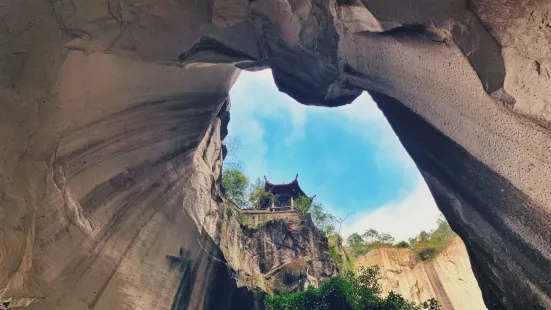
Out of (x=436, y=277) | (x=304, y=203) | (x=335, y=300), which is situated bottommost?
(x=335, y=300)

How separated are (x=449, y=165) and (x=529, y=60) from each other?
3592mm

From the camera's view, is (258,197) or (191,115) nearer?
(191,115)

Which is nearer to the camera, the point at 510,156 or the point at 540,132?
the point at 540,132

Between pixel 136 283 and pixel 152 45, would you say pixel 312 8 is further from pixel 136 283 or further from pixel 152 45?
pixel 136 283

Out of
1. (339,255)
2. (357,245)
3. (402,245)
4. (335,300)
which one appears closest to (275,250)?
(335,300)

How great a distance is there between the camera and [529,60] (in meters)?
4.10

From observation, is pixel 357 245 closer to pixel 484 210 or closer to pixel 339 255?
pixel 339 255

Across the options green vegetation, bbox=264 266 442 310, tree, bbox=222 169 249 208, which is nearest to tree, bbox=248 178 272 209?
tree, bbox=222 169 249 208

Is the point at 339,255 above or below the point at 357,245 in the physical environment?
below

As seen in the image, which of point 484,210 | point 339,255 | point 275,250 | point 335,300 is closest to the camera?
point 484,210

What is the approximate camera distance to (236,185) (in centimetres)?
2784

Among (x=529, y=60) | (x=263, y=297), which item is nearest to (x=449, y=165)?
(x=529, y=60)

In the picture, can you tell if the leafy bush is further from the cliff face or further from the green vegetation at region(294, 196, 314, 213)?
the green vegetation at region(294, 196, 314, 213)

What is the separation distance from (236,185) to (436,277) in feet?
48.6
